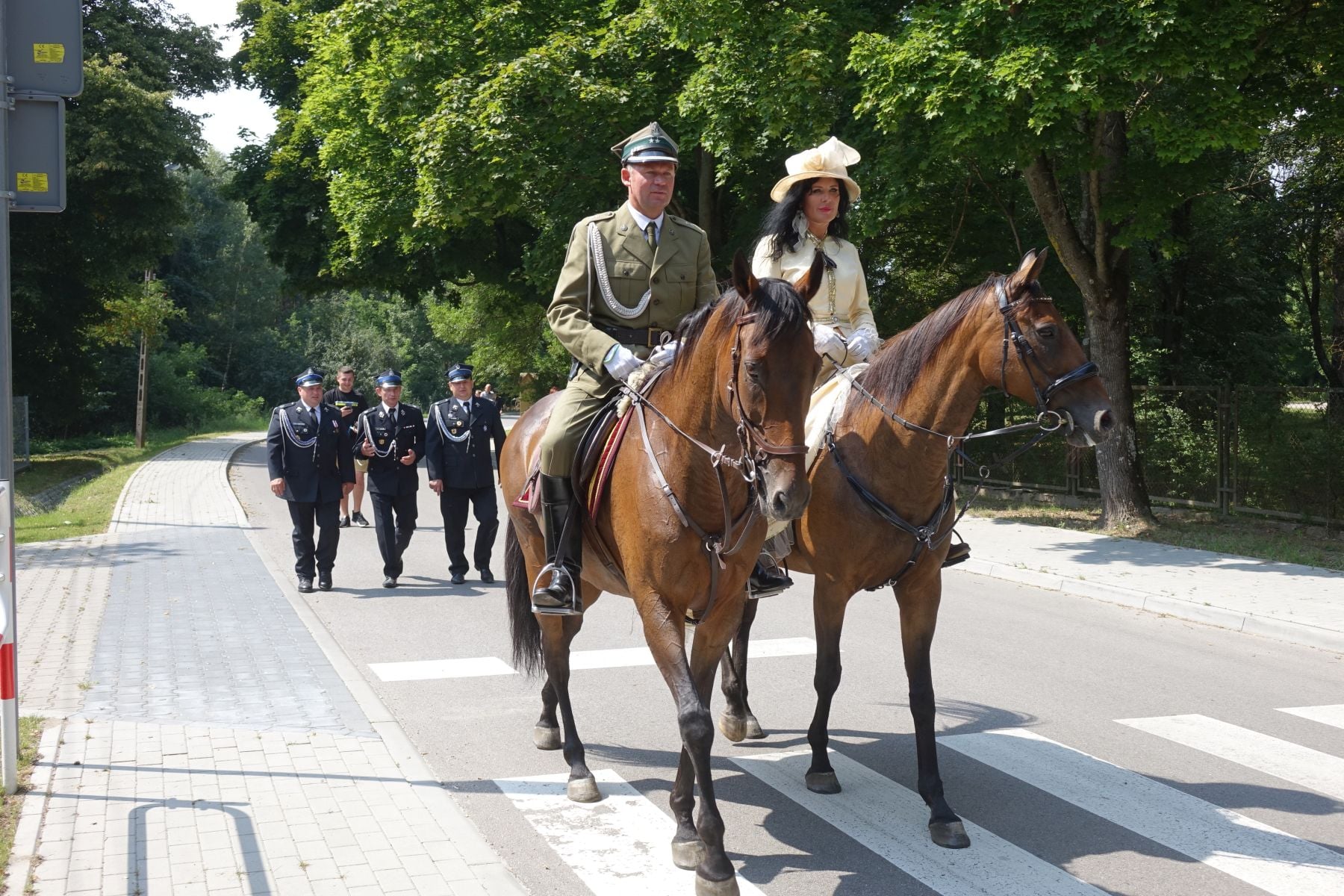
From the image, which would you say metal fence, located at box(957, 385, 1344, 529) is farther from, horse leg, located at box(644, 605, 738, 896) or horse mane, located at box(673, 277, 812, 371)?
horse mane, located at box(673, 277, 812, 371)

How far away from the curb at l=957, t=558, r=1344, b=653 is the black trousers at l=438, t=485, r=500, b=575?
5759 millimetres

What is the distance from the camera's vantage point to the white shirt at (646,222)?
18.0ft

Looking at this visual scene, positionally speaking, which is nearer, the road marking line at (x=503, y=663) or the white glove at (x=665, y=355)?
the white glove at (x=665, y=355)

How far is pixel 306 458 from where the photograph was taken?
12875 millimetres

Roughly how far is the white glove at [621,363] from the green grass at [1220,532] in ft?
36.0

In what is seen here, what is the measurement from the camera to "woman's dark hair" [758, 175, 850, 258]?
619 centimetres

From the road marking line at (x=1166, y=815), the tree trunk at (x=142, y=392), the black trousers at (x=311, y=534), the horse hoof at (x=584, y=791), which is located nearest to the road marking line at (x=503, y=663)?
the road marking line at (x=1166, y=815)

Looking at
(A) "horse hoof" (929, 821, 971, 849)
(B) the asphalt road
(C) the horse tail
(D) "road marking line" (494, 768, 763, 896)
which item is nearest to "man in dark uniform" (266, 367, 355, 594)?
(B) the asphalt road

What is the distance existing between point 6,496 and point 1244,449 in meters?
16.4

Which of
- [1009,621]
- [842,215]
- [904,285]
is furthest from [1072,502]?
[842,215]

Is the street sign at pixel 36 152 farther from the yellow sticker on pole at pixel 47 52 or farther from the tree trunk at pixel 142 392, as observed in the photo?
the tree trunk at pixel 142 392

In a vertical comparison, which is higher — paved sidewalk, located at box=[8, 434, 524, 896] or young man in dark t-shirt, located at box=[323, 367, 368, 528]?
young man in dark t-shirt, located at box=[323, 367, 368, 528]

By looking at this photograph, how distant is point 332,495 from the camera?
12898 millimetres

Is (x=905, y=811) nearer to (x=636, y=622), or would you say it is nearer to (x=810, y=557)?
Answer: (x=810, y=557)
